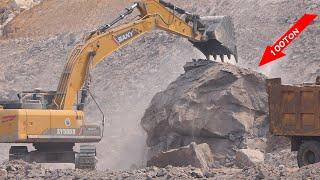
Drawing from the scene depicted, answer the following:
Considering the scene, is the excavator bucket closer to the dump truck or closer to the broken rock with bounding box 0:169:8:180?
the dump truck

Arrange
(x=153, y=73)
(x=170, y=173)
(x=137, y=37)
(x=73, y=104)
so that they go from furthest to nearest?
(x=153, y=73) → (x=137, y=37) → (x=73, y=104) → (x=170, y=173)

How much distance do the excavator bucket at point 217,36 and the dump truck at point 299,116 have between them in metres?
5.73

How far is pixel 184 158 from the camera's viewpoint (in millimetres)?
18500

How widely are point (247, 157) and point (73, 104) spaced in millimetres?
3980

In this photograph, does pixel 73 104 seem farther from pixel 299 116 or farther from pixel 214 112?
pixel 299 116

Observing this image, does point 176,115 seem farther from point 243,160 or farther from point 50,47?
point 50,47

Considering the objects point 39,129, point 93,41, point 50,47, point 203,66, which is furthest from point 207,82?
point 50,47

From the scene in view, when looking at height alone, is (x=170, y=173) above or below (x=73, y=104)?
below

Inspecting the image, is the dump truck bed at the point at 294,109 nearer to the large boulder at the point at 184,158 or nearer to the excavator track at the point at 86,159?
the large boulder at the point at 184,158

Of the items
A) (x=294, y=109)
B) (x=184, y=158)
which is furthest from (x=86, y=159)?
(x=294, y=109)

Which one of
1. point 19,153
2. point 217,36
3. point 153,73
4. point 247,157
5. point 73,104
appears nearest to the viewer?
point 247,157

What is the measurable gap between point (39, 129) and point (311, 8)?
554 inches

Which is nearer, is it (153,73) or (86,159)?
(86,159)

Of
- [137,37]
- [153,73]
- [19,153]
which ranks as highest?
[137,37]
